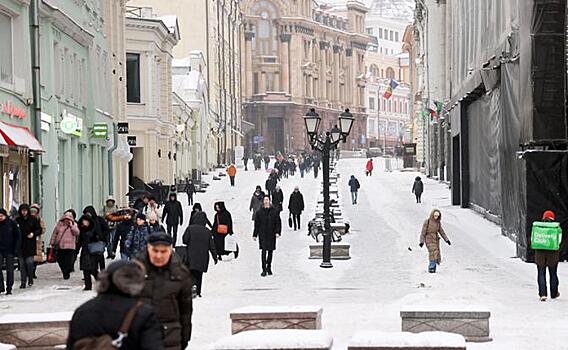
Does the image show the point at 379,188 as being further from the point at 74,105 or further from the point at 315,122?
the point at 315,122

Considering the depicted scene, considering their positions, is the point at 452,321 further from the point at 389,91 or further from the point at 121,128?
the point at 389,91

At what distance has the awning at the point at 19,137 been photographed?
22573mm

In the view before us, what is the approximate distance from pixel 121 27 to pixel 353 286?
24566 mm

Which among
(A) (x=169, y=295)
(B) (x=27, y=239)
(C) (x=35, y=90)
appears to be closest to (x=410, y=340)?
(A) (x=169, y=295)

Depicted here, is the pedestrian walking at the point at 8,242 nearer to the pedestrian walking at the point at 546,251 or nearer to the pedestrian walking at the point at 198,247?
the pedestrian walking at the point at 198,247

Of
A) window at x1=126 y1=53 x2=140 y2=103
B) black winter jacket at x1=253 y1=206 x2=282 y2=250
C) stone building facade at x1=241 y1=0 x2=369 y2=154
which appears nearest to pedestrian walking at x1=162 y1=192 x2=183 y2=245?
black winter jacket at x1=253 y1=206 x2=282 y2=250

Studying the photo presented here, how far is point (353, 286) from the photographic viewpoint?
817 inches

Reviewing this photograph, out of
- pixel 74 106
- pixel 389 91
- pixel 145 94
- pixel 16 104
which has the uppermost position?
pixel 389 91

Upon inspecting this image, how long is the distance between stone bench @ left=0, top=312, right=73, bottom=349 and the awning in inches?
412

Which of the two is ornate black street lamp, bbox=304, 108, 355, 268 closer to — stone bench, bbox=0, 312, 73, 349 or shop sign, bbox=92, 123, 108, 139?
shop sign, bbox=92, 123, 108, 139

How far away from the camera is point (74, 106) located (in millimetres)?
32719

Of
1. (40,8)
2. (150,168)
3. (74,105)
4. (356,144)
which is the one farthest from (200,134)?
(356,144)

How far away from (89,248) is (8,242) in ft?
5.78

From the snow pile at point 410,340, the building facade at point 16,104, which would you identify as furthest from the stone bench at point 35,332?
the building facade at point 16,104
